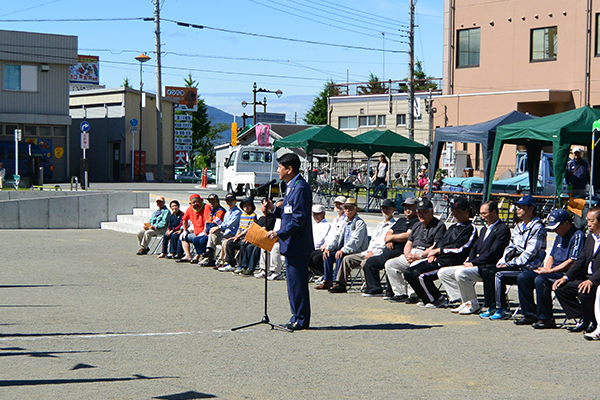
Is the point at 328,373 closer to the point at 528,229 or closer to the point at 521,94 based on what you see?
the point at 528,229

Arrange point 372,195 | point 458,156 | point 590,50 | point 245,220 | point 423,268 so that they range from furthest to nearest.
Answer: point 458,156 < point 590,50 < point 372,195 < point 245,220 < point 423,268

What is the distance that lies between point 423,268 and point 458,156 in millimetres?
23276

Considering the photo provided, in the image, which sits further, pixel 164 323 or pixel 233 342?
pixel 164 323

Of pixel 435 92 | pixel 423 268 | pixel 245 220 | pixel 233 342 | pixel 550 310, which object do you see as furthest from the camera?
pixel 435 92

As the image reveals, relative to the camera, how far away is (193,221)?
15.3 metres

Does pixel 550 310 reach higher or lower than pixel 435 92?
lower

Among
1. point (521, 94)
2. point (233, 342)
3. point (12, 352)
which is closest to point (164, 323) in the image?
point (233, 342)

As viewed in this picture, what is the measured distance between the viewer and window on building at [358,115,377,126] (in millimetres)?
52688

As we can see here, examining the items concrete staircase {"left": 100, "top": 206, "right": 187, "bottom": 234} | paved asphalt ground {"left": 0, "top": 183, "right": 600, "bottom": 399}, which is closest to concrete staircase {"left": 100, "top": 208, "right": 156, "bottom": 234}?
concrete staircase {"left": 100, "top": 206, "right": 187, "bottom": 234}

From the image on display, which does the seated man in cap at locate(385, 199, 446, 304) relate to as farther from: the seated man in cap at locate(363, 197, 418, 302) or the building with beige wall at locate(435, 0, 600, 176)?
the building with beige wall at locate(435, 0, 600, 176)

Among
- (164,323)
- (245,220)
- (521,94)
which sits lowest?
(164,323)

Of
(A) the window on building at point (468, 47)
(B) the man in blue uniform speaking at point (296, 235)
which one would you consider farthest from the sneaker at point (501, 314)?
(A) the window on building at point (468, 47)

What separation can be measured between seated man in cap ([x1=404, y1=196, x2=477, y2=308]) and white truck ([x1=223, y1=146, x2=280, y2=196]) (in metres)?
19.7

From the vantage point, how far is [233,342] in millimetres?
7605
